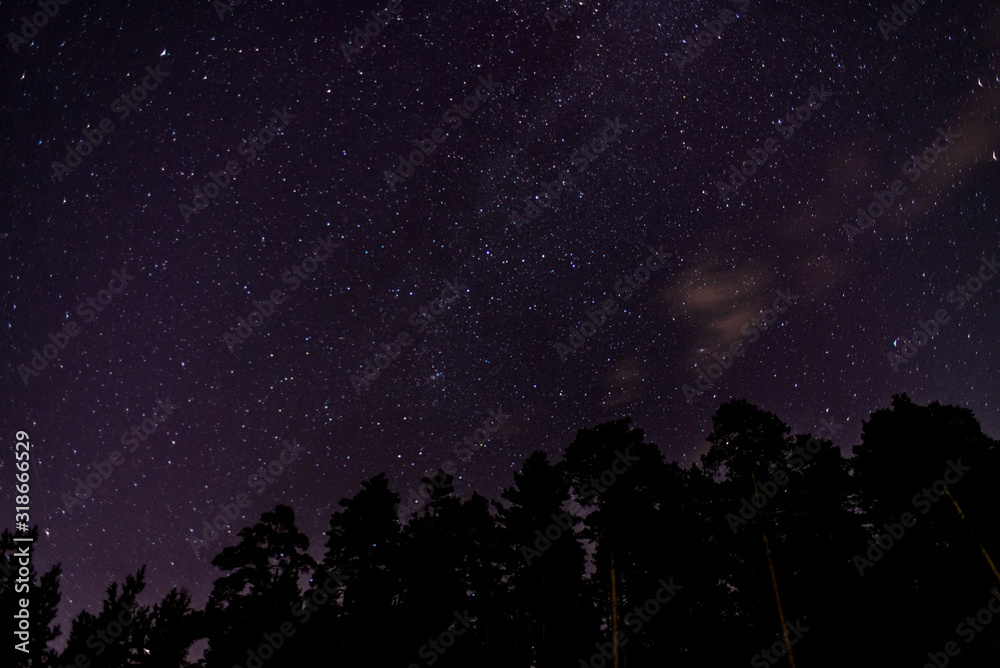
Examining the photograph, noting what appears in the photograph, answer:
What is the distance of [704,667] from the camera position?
19750mm

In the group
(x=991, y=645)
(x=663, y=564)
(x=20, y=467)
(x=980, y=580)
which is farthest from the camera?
(x=663, y=564)

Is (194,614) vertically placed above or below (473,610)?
above

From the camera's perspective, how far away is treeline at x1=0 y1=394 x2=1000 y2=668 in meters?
19.3

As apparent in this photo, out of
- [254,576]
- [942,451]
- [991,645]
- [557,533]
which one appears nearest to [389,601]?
[254,576]

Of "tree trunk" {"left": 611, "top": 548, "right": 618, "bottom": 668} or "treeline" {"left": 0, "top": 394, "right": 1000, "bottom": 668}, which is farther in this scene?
"treeline" {"left": 0, "top": 394, "right": 1000, "bottom": 668}

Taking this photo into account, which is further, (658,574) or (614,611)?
(658,574)

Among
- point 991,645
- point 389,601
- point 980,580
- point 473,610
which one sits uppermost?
point 389,601

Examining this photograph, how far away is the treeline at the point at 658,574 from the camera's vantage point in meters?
19.3

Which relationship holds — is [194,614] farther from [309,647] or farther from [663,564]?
[663,564]

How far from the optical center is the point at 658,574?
69.1 ft

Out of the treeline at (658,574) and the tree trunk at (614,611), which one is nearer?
the tree trunk at (614,611)

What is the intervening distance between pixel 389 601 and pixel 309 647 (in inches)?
145

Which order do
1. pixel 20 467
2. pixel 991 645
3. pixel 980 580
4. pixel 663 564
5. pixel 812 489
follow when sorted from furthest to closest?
pixel 812 489, pixel 663 564, pixel 980 580, pixel 991 645, pixel 20 467

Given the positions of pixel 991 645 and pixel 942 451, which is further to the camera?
pixel 942 451
